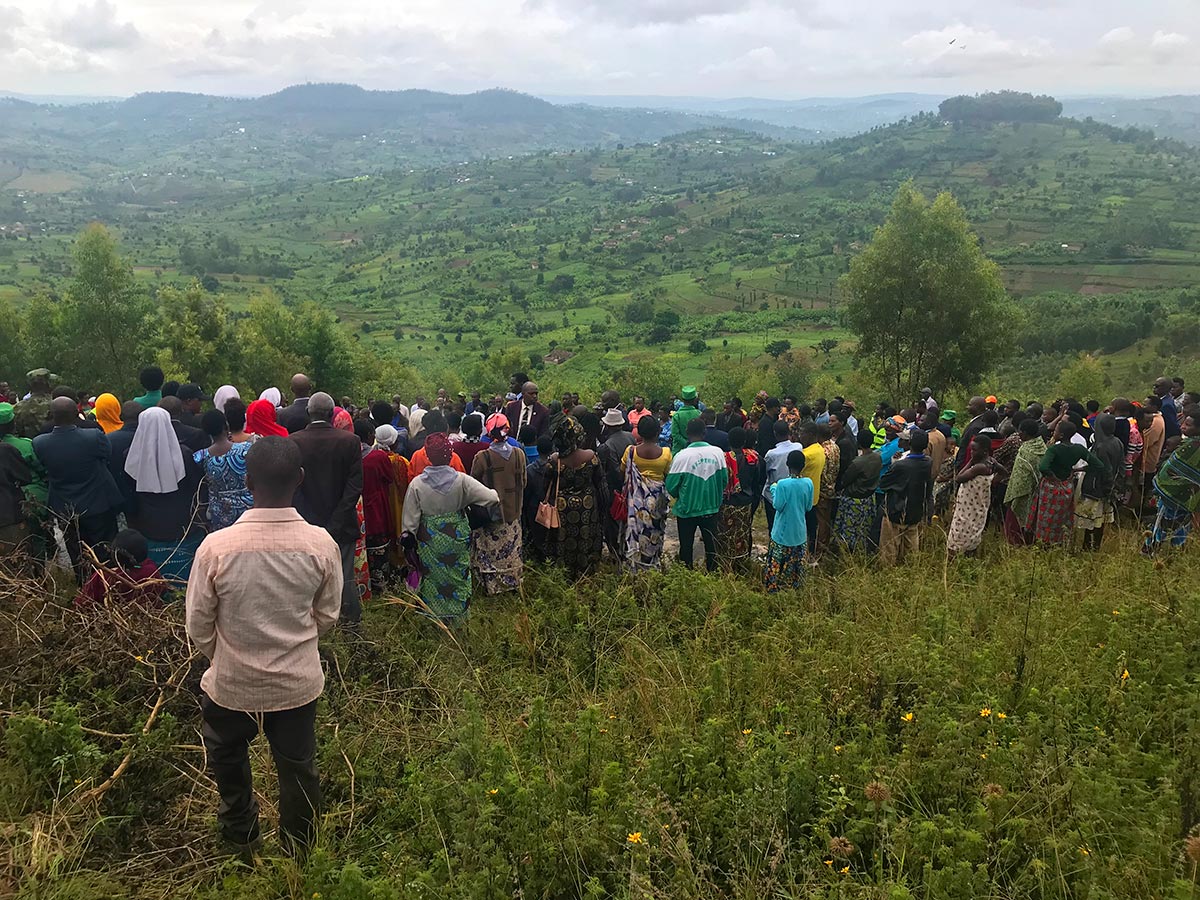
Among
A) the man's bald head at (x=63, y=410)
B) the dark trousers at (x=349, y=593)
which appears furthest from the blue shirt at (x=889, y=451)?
the man's bald head at (x=63, y=410)

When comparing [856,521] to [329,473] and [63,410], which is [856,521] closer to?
[329,473]

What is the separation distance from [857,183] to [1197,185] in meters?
50.9

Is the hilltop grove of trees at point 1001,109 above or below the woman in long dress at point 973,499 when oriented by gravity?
above

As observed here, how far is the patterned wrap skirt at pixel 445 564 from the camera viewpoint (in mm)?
5152

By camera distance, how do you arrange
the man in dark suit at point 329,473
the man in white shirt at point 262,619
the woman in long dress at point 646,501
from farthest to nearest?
the woman in long dress at point 646,501, the man in dark suit at point 329,473, the man in white shirt at point 262,619

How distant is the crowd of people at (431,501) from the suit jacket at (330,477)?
1 cm

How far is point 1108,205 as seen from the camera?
102 meters

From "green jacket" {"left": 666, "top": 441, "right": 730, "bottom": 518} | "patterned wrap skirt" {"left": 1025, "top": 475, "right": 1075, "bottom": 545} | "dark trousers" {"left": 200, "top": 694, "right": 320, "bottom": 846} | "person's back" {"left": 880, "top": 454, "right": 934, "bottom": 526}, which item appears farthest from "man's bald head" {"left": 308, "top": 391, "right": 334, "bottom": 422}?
"patterned wrap skirt" {"left": 1025, "top": 475, "right": 1075, "bottom": 545}

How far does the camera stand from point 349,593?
16.3 ft

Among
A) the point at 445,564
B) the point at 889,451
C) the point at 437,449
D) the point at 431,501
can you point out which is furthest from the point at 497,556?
the point at 889,451

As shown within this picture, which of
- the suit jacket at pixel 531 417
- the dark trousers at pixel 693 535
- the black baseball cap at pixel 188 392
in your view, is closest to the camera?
the dark trousers at pixel 693 535

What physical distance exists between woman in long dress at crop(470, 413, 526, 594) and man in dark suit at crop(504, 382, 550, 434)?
1.86m

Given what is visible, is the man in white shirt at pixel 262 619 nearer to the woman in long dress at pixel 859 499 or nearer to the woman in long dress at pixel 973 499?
the woman in long dress at pixel 859 499

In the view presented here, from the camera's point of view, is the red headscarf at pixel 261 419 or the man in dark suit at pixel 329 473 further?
the red headscarf at pixel 261 419
